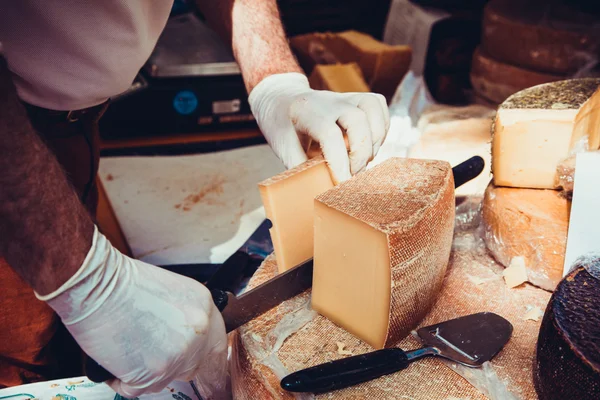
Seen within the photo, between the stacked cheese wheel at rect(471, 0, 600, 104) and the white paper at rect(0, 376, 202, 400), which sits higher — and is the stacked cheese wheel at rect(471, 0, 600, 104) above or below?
above

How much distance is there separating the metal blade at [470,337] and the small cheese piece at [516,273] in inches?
7.2

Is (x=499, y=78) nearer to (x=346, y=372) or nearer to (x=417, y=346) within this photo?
(x=417, y=346)

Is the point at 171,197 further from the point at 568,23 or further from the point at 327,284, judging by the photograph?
the point at 568,23

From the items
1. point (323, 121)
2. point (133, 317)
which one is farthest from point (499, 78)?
point (133, 317)

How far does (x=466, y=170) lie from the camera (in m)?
1.42

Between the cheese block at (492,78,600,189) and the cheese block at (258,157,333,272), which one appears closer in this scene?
the cheese block at (258,157,333,272)

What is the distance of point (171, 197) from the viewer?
7.59 ft

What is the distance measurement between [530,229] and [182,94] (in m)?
1.94

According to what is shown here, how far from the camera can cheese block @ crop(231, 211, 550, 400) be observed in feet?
3.26

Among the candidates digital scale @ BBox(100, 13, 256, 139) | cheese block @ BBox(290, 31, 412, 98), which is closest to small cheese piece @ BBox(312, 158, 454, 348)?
digital scale @ BBox(100, 13, 256, 139)

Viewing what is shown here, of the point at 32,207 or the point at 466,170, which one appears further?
the point at 466,170

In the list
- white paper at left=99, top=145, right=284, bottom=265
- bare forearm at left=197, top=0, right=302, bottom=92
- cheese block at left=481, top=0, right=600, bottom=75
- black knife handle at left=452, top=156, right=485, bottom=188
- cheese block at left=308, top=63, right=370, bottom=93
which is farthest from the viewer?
cheese block at left=308, top=63, right=370, bottom=93

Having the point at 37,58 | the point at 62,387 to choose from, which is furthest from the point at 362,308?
the point at 37,58

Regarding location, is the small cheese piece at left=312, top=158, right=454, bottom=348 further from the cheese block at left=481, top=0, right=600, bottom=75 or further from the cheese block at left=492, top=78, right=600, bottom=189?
the cheese block at left=481, top=0, right=600, bottom=75
